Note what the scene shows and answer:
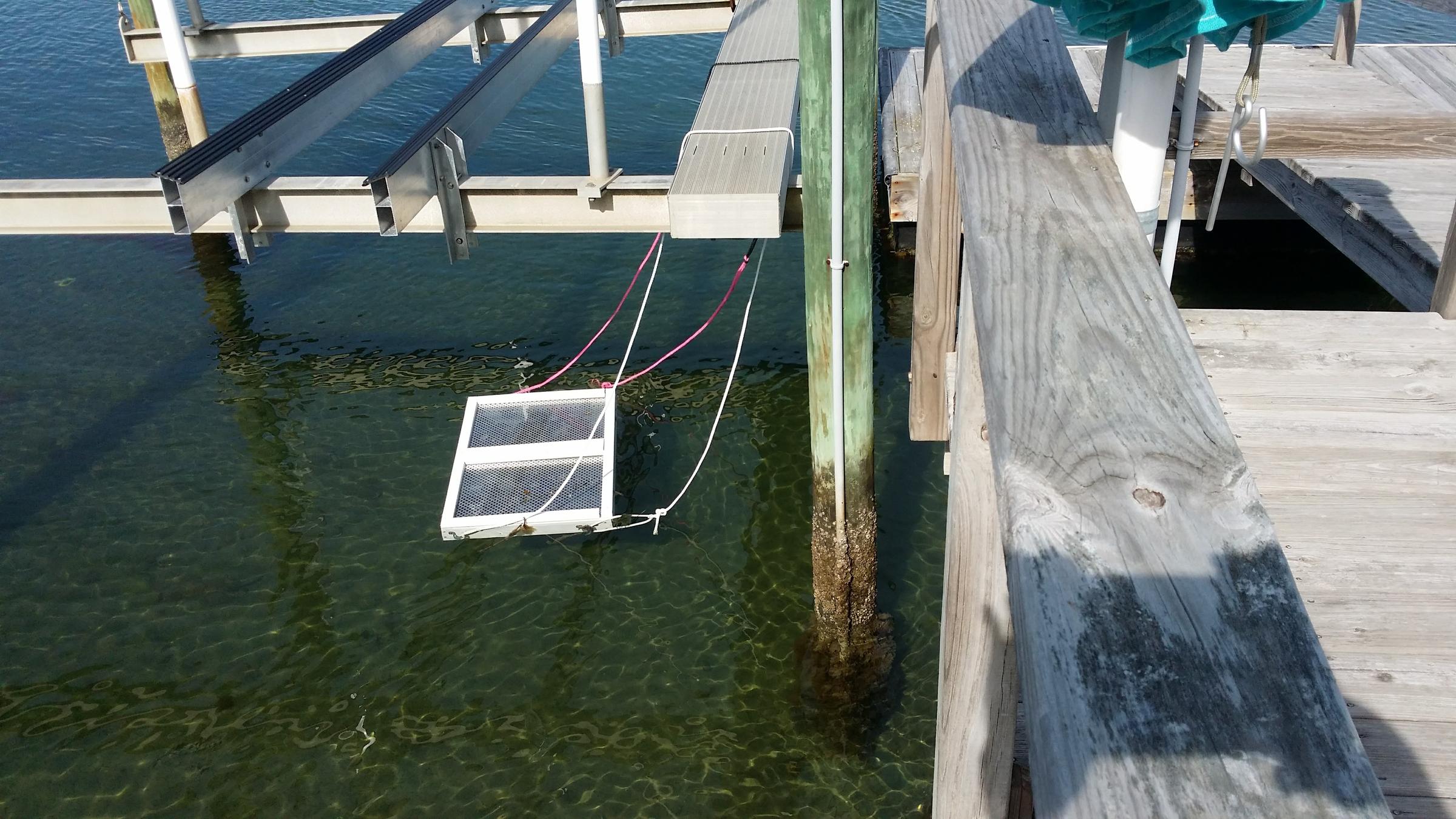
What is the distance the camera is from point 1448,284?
8.91ft

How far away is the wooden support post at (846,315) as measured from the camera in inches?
190

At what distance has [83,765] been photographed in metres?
6.63

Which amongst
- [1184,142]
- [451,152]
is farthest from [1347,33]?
[1184,142]

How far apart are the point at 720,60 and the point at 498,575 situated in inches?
179

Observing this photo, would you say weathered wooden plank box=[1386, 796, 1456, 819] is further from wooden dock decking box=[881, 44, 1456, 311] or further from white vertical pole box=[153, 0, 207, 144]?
white vertical pole box=[153, 0, 207, 144]

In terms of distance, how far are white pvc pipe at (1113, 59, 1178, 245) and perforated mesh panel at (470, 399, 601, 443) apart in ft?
20.8

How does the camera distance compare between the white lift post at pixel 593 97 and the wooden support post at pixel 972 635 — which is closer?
the wooden support post at pixel 972 635

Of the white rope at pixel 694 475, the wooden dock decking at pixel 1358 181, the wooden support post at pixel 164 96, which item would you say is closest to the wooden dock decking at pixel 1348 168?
the wooden dock decking at pixel 1358 181

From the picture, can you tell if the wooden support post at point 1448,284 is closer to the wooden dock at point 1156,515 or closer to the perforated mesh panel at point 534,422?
the wooden dock at point 1156,515

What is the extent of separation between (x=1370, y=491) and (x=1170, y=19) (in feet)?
4.35

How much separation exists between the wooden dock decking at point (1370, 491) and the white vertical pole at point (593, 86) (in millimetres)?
5455

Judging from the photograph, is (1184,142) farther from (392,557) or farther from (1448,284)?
(392,557)

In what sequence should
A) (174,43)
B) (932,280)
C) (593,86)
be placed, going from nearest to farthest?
(932,280)
(593,86)
(174,43)

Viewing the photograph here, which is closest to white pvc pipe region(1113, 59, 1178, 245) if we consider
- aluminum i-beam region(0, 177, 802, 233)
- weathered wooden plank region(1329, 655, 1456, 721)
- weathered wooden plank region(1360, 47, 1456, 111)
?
weathered wooden plank region(1329, 655, 1456, 721)
